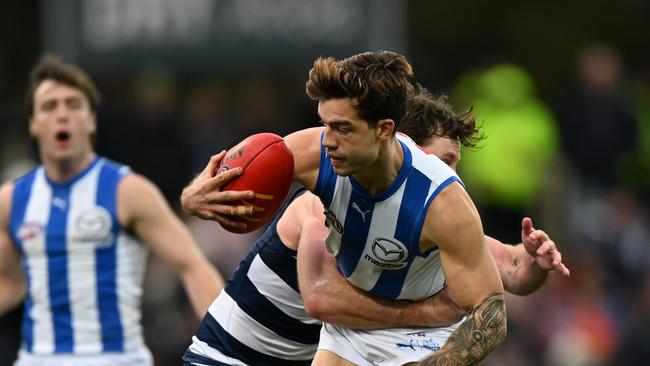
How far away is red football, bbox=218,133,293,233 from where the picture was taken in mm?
6090

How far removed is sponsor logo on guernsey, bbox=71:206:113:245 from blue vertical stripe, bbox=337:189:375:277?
82.9 inches

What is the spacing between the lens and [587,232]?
46.4 feet

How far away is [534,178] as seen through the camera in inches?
541

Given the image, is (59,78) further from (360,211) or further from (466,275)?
(466,275)

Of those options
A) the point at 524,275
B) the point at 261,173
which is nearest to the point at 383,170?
the point at 261,173

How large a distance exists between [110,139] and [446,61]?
633 centimetres

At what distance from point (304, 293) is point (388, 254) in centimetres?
46

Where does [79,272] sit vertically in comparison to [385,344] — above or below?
below

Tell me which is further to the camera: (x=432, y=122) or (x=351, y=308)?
(x=432, y=122)

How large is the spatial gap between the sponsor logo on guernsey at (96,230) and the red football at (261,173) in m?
2.14

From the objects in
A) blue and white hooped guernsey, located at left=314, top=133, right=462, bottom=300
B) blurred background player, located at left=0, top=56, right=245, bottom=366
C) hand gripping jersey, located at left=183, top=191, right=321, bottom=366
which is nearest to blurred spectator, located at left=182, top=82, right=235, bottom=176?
blurred background player, located at left=0, top=56, right=245, bottom=366

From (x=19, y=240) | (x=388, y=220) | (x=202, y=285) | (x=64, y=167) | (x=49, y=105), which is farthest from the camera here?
(x=49, y=105)

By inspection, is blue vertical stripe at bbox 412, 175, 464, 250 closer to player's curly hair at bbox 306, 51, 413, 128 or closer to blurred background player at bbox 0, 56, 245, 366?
player's curly hair at bbox 306, 51, 413, 128

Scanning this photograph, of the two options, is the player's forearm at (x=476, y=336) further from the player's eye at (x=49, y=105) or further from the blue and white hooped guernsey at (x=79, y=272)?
the player's eye at (x=49, y=105)
